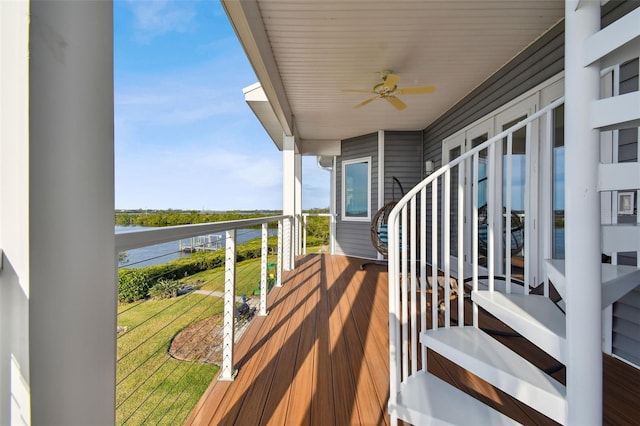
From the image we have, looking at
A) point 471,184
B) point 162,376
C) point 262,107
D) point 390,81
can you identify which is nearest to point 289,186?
point 262,107

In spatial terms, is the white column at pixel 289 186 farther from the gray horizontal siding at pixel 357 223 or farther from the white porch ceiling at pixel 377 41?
the gray horizontal siding at pixel 357 223

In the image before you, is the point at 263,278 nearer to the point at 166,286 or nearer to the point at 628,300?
the point at 166,286

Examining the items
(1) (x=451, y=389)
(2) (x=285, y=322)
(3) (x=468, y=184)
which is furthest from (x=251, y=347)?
(3) (x=468, y=184)

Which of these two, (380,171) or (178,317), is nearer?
(178,317)

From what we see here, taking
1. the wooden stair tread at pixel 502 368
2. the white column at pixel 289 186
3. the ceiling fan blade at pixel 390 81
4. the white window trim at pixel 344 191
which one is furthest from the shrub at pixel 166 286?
the white window trim at pixel 344 191

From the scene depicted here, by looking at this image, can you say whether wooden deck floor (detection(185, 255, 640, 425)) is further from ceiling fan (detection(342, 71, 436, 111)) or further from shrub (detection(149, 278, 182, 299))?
ceiling fan (detection(342, 71, 436, 111))

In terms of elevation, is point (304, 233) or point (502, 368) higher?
point (304, 233)

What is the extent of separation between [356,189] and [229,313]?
196 inches

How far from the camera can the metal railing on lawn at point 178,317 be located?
4.20 feet

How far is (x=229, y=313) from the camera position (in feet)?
5.94

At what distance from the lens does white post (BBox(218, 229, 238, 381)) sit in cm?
176

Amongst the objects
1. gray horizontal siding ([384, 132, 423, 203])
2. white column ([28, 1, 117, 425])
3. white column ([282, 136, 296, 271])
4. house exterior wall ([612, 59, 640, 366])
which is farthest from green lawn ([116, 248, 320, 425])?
gray horizontal siding ([384, 132, 423, 203])

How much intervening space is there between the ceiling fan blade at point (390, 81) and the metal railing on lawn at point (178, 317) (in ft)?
6.75

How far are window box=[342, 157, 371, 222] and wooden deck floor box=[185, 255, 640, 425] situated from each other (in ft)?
11.5
